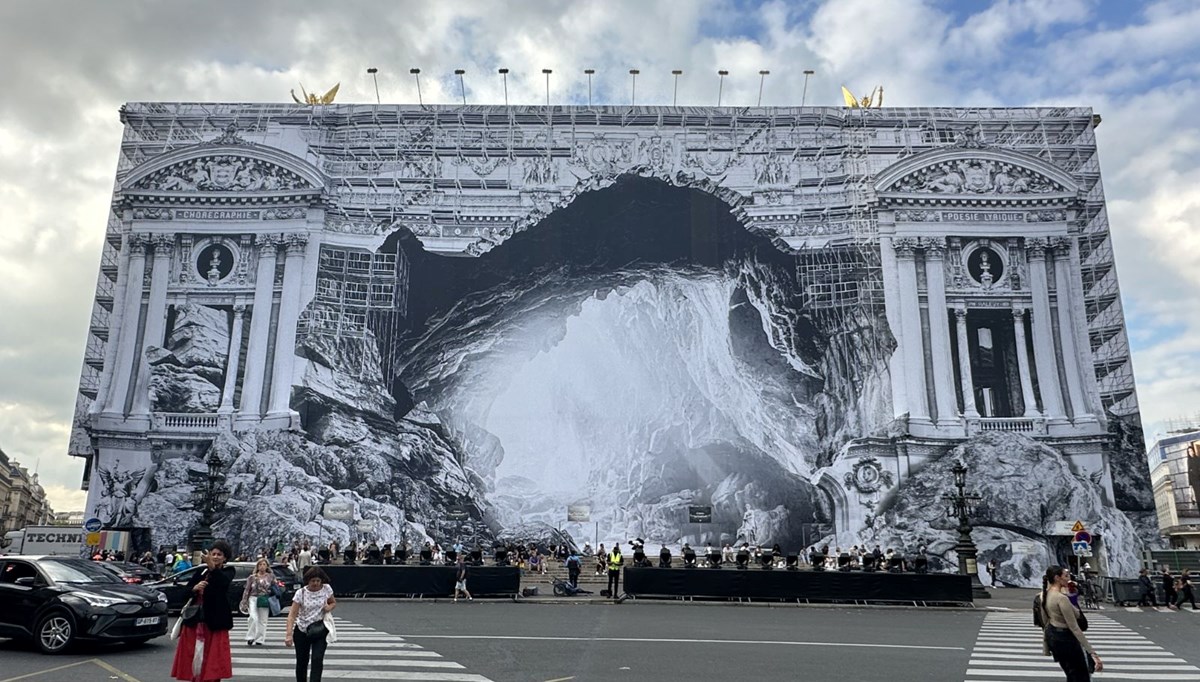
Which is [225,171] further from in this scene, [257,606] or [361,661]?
[361,661]

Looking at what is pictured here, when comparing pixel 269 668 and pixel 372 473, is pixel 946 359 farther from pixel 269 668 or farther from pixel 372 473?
pixel 269 668

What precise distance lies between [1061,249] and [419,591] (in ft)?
97.4

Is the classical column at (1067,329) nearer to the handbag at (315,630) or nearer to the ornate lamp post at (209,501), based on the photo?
the ornate lamp post at (209,501)

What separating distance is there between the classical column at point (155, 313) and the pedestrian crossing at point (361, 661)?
2450cm

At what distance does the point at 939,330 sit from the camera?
3356cm

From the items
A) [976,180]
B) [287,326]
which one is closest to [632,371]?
[287,326]

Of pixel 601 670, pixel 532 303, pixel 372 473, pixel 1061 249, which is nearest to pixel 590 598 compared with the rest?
pixel 601 670

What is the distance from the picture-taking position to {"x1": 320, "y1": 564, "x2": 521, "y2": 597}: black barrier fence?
66.0ft

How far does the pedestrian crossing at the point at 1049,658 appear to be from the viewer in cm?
971

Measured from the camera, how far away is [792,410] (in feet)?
110

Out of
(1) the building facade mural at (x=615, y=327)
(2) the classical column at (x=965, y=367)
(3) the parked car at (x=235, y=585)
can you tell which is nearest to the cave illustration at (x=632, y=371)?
(1) the building facade mural at (x=615, y=327)

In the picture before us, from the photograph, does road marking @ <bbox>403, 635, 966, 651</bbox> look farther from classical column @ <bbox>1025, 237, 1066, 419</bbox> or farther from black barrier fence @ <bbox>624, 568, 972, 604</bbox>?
classical column @ <bbox>1025, 237, 1066, 419</bbox>

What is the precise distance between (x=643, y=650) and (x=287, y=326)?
2700 cm

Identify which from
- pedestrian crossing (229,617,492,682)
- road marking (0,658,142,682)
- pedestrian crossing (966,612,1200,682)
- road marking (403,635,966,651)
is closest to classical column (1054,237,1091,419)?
pedestrian crossing (966,612,1200,682)
